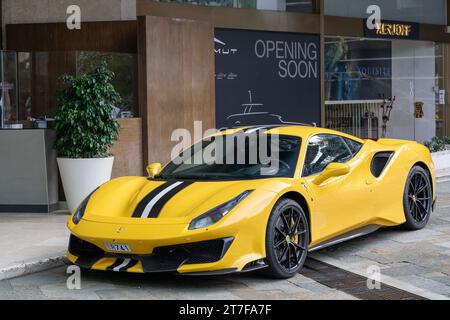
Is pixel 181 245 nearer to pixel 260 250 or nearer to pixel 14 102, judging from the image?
pixel 260 250

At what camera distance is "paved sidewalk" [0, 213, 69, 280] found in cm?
759

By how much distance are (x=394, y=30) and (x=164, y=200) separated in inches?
477

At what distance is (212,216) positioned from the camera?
21.7ft

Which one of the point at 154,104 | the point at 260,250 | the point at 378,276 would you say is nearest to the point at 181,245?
the point at 260,250

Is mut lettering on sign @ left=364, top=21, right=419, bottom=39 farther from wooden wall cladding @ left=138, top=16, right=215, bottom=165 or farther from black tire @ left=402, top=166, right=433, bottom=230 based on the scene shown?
black tire @ left=402, top=166, right=433, bottom=230

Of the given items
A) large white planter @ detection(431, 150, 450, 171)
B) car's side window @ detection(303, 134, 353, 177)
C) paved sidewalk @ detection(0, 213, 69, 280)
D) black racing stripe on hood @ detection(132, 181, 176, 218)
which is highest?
car's side window @ detection(303, 134, 353, 177)

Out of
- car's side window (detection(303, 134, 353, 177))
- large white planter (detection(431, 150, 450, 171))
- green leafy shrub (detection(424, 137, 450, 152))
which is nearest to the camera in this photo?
car's side window (detection(303, 134, 353, 177))

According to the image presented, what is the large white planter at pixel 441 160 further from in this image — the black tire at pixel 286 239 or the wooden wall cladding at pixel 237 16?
the black tire at pixel 286 239

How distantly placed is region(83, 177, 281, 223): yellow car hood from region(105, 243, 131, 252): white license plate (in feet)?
0.81

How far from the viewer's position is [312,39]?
16.2 m

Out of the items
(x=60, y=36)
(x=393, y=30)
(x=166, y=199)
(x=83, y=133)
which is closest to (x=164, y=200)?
(x=166, y=199)

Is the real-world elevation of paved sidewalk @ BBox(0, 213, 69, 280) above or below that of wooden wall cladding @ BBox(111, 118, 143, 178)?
below

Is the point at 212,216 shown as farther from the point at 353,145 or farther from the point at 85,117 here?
the point at 85,117

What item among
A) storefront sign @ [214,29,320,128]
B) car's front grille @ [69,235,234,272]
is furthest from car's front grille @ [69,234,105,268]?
storefront sign @ [214,29,320,128]
